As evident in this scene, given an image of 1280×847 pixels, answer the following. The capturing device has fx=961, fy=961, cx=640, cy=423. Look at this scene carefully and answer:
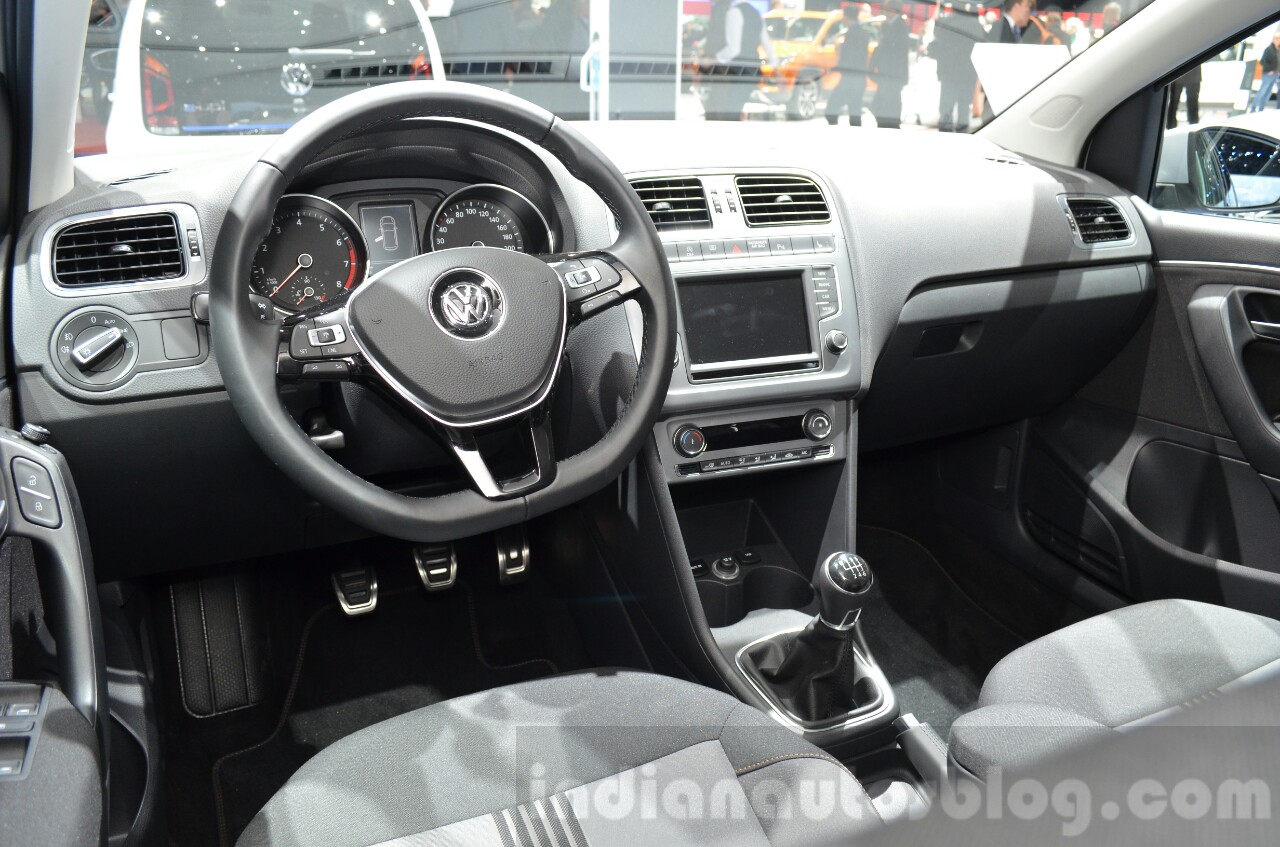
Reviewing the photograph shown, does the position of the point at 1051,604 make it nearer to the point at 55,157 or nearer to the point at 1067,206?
the point at 1067,206

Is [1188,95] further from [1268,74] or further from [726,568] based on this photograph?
[726,568]

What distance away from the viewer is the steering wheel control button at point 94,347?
1379 millimetres

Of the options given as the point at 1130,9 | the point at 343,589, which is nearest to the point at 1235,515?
the point at 1130,9

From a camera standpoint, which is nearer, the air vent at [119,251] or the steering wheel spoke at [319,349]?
the steering wheel spoke at [319,349]

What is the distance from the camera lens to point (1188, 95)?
207 cm

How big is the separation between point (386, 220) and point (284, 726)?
1084 mm

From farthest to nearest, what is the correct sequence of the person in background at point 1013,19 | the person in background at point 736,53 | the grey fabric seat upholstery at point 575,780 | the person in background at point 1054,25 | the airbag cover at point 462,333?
the person in background at point 736,53
the person in background at point 1013,19
the person in background at point 1054,25
the airbag cover at point 462,333
the grey fabric seat upholstery at point 575,780

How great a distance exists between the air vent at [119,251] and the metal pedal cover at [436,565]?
0.88 metres

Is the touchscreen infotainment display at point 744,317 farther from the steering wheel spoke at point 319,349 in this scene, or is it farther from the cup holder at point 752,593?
the steering wheel spoke at point 319,349

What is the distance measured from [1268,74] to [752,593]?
60.1 inches

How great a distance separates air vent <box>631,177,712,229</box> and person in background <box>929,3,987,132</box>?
1.04 metres

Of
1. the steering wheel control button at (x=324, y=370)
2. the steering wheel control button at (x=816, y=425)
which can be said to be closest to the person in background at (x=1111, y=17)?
the steering wheel control button at (x=816, y=425)

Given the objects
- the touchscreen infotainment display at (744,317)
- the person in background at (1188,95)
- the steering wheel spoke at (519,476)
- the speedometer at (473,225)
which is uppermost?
the person in background at (1188,95)

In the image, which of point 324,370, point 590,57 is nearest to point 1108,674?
point 324,370
